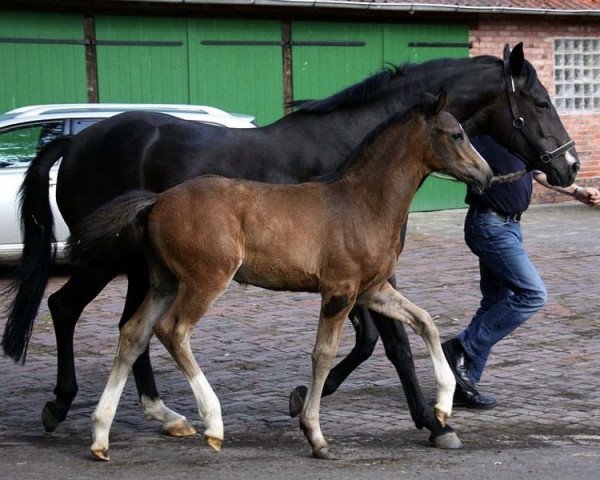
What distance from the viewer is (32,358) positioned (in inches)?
360

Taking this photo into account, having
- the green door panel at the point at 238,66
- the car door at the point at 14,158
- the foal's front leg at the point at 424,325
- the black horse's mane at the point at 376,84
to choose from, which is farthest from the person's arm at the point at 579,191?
the green door panel at the point at 238,66

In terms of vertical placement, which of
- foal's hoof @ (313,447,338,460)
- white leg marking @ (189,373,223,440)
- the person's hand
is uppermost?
the person's hand

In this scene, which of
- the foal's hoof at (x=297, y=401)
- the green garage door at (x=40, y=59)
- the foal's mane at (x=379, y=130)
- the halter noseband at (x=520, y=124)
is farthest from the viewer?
the green garage door at (x=40, y=59)

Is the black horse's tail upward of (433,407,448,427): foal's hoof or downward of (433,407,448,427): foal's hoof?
upward

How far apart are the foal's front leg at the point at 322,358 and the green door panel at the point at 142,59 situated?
36.6ft

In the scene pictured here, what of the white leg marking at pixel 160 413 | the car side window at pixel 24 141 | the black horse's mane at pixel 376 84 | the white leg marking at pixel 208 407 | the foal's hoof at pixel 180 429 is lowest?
the foal's hoof at pixel 180 429

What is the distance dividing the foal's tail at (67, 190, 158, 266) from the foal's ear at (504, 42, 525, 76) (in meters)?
2.27

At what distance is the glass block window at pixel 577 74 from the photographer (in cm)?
2131

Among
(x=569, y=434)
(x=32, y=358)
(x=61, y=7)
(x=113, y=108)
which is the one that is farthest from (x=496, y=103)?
(x=61, y=7)

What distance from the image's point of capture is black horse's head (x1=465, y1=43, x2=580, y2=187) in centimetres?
717

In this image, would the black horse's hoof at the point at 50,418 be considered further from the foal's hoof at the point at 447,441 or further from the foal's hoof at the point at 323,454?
the foal's hoof at the point at 447,441

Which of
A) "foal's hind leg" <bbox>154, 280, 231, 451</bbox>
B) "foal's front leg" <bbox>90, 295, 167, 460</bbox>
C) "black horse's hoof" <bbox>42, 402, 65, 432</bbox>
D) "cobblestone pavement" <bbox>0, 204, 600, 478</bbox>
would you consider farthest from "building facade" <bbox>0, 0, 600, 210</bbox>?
"foal's hind leg" <bbox>154, 280, 231, 451</bbox>

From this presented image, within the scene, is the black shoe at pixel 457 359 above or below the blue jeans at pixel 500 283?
below

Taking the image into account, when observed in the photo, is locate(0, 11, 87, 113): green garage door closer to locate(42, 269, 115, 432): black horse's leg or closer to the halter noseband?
locate(42, 269, 115, 432): black horse's leg
